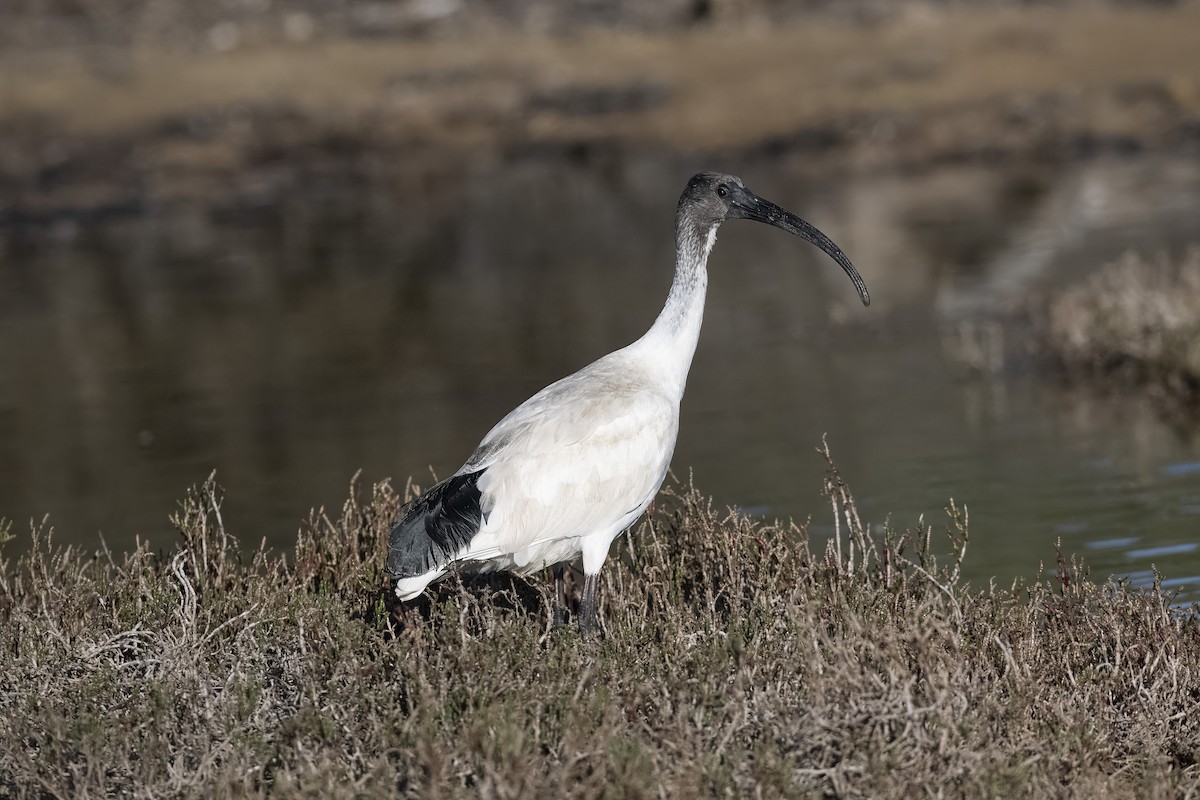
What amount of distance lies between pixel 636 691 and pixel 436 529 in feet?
3.48

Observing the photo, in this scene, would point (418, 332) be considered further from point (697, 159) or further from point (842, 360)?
point (697, 159)

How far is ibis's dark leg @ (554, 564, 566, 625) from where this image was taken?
18.6ft

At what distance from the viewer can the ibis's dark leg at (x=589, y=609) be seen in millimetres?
5520

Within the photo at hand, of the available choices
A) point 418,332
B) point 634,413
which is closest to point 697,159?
point 418,332

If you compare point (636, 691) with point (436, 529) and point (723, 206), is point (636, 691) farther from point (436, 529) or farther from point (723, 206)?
point (723, 206)

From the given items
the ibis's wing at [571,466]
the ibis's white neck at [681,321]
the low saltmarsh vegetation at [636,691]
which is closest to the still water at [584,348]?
the low saltmarsh vegetation at [636,691]

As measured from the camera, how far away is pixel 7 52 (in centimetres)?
2833

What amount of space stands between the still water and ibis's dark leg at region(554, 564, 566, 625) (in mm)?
1649

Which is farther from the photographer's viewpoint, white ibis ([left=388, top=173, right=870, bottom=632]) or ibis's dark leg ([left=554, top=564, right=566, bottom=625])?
ibis's dark leg ([left=554, top=564, right=566, bottom=625])

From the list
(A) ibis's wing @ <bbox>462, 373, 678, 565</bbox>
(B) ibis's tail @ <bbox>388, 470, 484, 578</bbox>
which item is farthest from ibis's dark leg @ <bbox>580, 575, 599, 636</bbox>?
(B) ibis's tail @ <bbox>388, 470, 484, 578</bbox>

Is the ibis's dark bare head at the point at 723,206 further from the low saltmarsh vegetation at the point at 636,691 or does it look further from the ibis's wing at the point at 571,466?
the low saltmarsh vegetation at the point at 636,691

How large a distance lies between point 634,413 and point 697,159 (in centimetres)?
1815

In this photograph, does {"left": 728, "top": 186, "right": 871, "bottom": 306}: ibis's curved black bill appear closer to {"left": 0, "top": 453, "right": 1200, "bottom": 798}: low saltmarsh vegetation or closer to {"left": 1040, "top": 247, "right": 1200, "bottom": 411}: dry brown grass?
{"left": 0, "top": 453, "right": 1200, "bottom": 798}: low saltmarsh vegetation

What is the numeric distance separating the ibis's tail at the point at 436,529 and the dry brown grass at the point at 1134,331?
5877 mm
